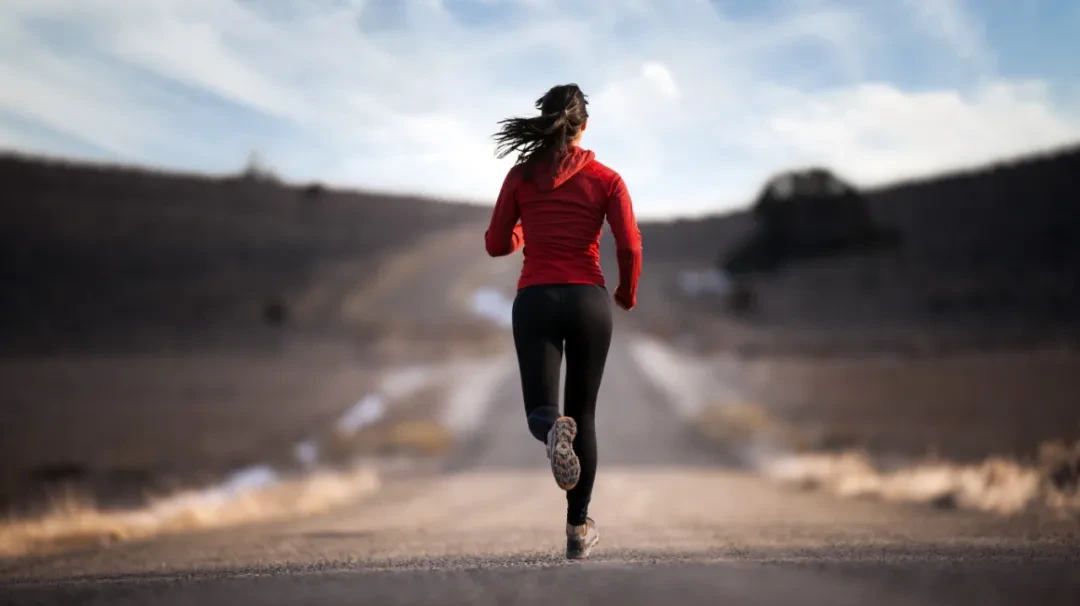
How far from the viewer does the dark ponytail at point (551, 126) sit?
464cm

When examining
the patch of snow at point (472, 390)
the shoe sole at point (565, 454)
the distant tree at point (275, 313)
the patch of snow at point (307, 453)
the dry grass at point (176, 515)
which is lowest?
the dry grass at point (176, 515)

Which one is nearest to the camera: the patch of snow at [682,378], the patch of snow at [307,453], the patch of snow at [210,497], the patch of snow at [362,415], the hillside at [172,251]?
the patch of snow at [210,497]

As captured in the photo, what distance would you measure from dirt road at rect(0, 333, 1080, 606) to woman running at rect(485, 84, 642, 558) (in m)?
0.66

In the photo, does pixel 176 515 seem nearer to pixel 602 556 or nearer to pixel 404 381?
pixel 602 556

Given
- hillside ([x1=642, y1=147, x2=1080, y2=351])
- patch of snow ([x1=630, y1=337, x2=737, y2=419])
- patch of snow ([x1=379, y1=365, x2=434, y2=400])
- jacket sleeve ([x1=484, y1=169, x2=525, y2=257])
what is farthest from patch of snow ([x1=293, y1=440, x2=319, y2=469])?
hillside ([x1=642, y1=147, x2=1080, y2=351])

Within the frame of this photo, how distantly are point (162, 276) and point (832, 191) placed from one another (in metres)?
36.6

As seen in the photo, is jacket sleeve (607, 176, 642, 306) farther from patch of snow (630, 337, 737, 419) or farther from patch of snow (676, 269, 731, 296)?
patch of snow (676, 269, 731, 296)

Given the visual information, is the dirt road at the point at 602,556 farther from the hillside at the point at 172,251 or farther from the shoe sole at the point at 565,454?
the hillside at the point at 172,251

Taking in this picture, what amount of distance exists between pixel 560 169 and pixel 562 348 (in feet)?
2.53

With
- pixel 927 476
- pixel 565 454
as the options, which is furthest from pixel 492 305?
pixel 565 454

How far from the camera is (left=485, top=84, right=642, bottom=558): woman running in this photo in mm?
4523


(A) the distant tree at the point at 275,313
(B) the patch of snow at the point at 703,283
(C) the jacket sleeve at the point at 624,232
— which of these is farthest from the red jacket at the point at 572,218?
(B) the patch of snow at the point at 703,283

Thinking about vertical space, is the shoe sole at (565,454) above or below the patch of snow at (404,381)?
below

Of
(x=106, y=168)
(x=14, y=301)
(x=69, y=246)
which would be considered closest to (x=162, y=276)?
(x=69, y=246)
